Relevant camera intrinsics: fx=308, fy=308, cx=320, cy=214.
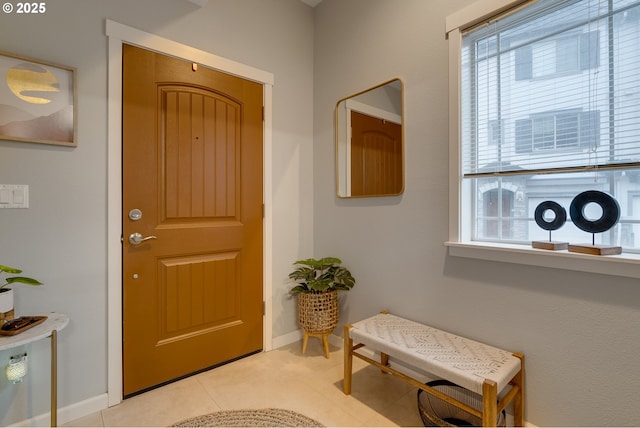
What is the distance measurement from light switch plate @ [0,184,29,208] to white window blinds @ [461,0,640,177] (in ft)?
7.18

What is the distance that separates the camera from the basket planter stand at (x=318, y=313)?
216cm

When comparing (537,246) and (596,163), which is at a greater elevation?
(596,163)

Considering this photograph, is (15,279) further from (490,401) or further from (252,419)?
Result: (490,401)

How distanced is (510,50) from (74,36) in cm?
220

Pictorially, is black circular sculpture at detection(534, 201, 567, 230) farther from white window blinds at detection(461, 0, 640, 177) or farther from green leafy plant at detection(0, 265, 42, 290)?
green leafy plant at detection(0, 265, 42, 290)

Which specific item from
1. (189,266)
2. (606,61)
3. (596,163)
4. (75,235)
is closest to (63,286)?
(75,235)

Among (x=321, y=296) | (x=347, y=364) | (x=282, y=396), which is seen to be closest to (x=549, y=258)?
(x=347, y=364)

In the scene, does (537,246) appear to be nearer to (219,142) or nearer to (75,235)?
(219,142)

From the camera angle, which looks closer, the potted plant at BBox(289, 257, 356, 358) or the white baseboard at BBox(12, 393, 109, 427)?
the white baseboard at BBox(12, 393, 109, 427)

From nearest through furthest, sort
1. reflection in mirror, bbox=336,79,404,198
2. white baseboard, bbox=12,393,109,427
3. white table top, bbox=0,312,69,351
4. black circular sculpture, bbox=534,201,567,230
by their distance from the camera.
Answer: white table top, bbox=0,312,69,351 → black circular sculpture, bbox=534,201,567,230 → white baseboard, bbox=12,393,109,427 → reflection in mirror, bbox=336,79,404,198

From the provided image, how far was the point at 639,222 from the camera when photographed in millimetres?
1241

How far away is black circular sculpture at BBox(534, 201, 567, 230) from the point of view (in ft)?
4.48

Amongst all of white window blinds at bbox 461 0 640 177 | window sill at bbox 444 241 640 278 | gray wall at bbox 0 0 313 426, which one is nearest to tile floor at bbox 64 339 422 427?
gray wall at bbox 0 0 313 426

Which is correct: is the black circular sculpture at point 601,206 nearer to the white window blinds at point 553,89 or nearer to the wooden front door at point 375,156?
the white window blinds at point 553,89
